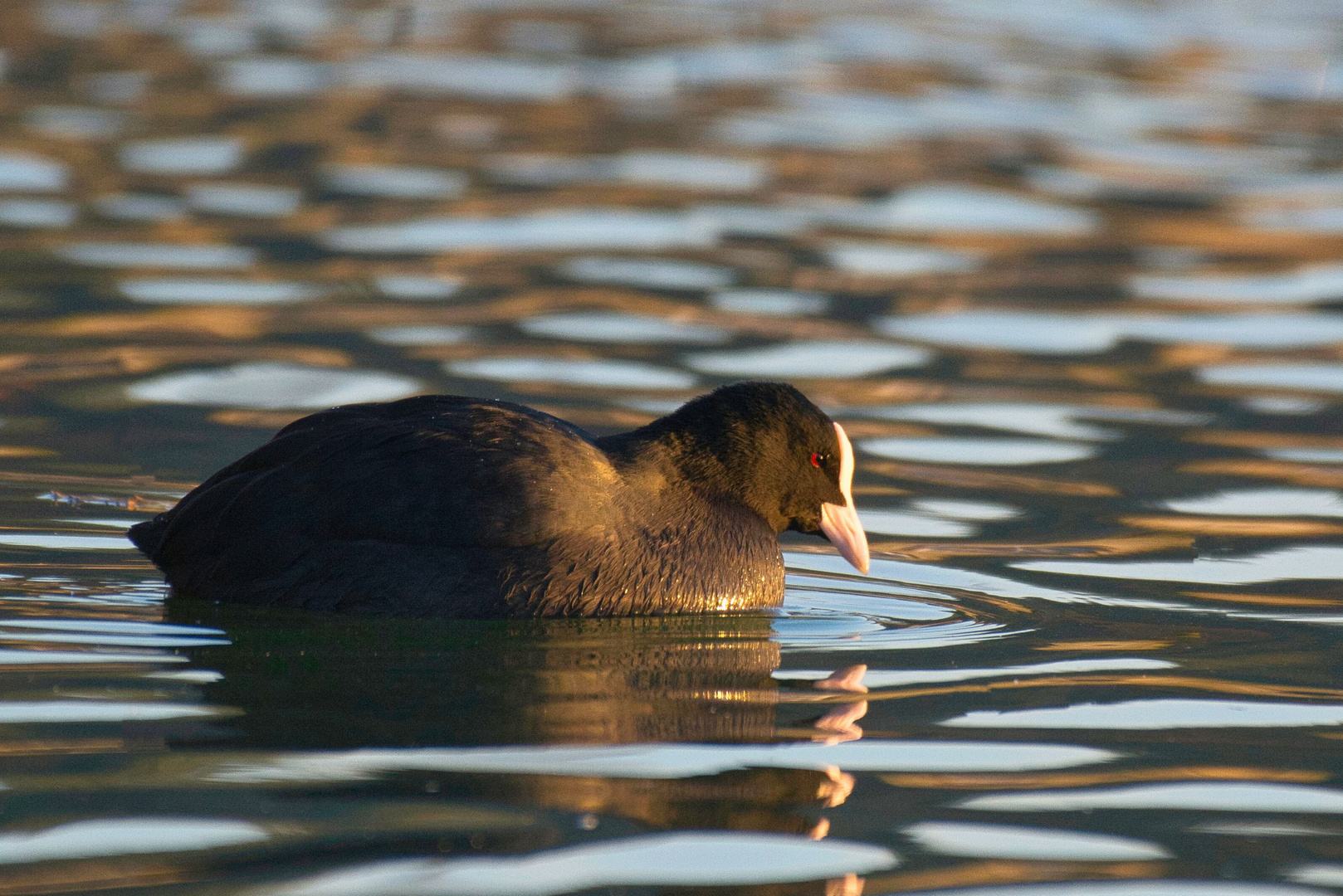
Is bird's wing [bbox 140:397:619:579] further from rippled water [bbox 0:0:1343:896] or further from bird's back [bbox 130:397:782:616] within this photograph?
rippled water [bbox 0:0:1343:896]

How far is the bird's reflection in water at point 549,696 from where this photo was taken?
4867 mm

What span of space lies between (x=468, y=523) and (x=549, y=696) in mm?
915

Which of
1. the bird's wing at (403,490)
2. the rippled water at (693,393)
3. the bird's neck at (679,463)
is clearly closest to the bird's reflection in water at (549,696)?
the rippled water at (693,393)

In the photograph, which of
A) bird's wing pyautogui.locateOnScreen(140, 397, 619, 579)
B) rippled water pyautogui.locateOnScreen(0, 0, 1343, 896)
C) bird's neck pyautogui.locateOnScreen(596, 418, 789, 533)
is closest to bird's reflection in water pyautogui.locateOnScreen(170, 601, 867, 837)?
rippled water pyautogui.locateOnScreen(0, 0, 1343, 896)

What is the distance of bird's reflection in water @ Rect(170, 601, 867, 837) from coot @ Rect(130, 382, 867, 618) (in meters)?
0.09

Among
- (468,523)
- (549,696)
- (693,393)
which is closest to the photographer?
(549,696)

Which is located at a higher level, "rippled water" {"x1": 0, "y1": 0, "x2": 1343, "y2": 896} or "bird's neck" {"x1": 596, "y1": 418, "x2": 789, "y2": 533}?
"bird's neck" {"x1": 596, "y1": 418, "x2": 789, "y2": 533}

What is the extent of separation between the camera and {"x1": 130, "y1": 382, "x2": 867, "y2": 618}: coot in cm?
652

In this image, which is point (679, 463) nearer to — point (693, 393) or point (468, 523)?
point (468, 523)

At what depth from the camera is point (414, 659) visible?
6.09 metres

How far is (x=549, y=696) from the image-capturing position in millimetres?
5750

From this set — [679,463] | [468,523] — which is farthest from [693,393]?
[468,523]

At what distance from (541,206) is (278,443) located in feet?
25.8

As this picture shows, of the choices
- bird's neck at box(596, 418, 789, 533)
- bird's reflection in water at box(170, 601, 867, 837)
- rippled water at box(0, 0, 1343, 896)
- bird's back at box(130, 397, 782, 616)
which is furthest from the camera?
bird's neck at box(596, 418, 789, 533)
